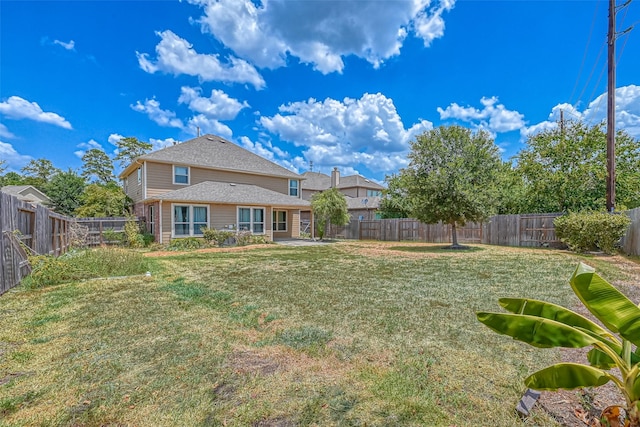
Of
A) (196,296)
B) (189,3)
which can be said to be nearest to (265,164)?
(189,3)

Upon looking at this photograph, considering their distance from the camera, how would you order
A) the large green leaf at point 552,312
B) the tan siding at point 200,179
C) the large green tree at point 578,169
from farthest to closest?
the tan siding at point 200,179 → the large green tree at point 578,169 → the large green leaf at point 552,312

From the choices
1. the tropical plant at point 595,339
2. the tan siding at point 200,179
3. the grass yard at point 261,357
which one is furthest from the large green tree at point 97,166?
the tropical plant at point 595,339

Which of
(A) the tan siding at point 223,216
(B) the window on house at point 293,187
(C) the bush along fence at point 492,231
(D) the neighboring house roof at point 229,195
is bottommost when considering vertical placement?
(C) the bush along fence at point 492,231

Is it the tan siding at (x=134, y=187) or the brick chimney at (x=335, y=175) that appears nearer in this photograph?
the tan siding at (x=134, y=187)

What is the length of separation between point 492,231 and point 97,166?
45574 mm

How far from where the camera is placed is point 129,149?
36844 millimetres

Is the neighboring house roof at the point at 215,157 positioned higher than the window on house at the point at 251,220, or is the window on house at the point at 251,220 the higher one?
the neighboring house roof at the point at 215,157

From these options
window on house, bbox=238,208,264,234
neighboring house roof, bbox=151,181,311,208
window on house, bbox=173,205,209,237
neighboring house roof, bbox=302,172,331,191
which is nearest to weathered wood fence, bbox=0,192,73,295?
window on house, bbox=173,205,209,237

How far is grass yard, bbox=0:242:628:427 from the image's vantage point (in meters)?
2.32

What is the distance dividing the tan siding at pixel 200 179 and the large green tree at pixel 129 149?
23223 mm

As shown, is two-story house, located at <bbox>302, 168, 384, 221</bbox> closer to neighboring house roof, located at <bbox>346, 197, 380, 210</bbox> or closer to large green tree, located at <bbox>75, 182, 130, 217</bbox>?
neighboring house roof, located at <bbox>346, 197, 380, 210</bbox>

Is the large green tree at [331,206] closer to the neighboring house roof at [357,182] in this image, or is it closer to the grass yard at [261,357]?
the grass yard at [261,357]

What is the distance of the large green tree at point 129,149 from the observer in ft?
120

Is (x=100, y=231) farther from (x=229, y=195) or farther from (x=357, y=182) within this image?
(x=357, y=182)
